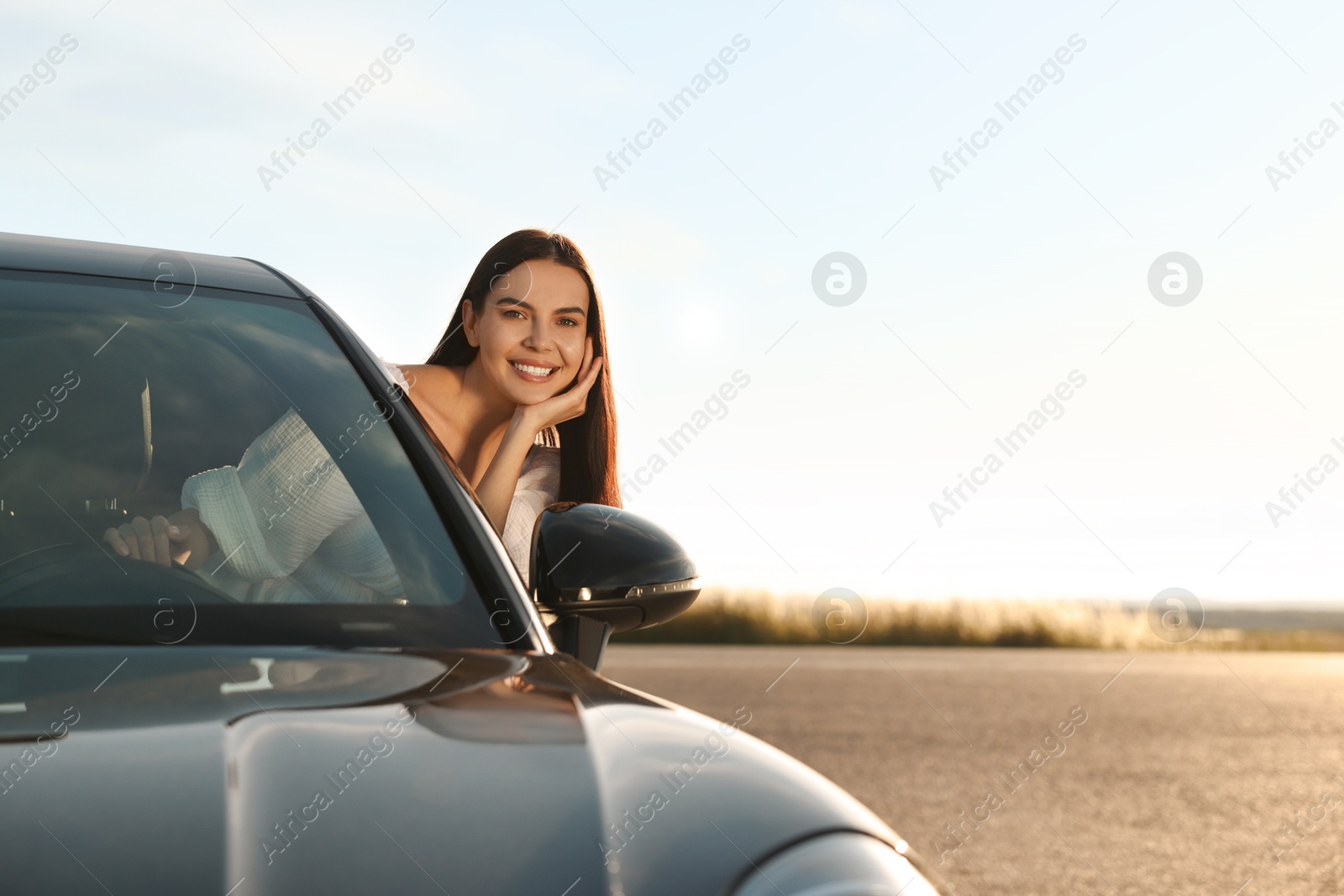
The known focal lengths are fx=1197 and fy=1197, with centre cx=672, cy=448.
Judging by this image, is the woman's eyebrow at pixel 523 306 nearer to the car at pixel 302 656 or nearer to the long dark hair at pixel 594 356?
the long dark hair at pixel 594 356

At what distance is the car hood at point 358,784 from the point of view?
102cm

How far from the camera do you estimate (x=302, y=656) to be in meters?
1.47

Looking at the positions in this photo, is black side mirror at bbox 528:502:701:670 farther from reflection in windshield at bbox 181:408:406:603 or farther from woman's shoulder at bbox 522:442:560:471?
woman's shoulder at bbox 522:442:560:471

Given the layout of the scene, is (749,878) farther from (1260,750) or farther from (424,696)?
(1260,750)

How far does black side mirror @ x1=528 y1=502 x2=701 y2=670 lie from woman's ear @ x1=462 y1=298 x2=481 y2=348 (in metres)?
2.25

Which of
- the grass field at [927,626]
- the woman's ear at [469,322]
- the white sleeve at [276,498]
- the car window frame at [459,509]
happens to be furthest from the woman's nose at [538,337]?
the grass field at [927,626]

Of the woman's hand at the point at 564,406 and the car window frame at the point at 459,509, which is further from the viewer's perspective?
the woman's hand at the point at 564,406

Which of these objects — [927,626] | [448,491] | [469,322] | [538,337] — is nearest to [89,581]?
[448,491]

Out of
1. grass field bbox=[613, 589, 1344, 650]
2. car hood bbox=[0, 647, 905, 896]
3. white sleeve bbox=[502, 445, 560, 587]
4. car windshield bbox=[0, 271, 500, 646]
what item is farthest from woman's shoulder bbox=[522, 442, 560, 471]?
grass field bbox=[613, 589, 1344, 650]

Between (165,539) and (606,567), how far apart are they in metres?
0.65

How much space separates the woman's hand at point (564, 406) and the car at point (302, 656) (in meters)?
1.33

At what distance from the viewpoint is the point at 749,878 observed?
112cm

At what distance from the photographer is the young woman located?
3670 mm

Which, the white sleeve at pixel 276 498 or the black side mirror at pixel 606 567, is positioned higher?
the black side mirror at pixel 606 567
